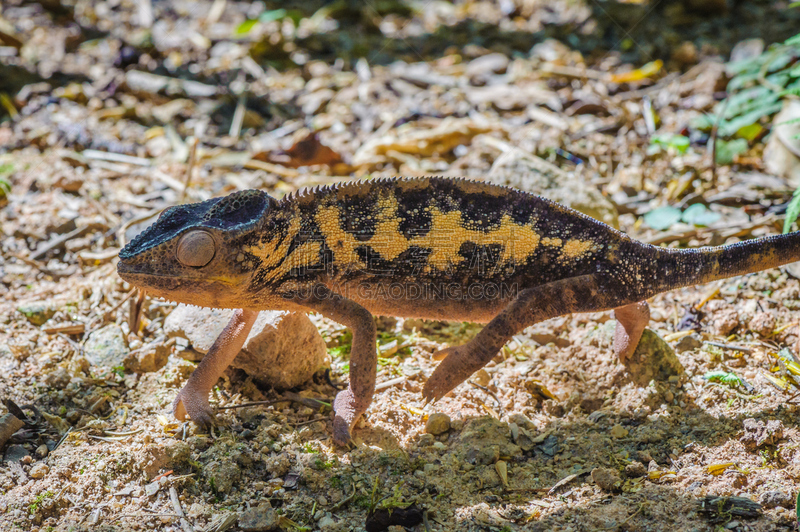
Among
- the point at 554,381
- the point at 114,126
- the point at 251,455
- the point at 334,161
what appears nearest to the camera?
the point at 251,455

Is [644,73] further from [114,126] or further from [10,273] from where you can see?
[10,273]

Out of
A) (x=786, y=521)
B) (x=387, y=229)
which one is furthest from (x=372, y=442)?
(x=786, y=521)

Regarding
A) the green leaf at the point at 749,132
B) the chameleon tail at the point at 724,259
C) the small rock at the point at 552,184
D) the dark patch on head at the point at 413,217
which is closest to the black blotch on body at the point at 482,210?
the dark patch on head at the point at 413,217

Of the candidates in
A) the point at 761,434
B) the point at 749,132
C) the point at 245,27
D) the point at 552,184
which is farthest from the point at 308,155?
the point at 761,434

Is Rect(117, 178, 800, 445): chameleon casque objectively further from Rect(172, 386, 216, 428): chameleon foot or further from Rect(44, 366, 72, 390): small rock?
Rect(44, 366, 72, 390): small rock

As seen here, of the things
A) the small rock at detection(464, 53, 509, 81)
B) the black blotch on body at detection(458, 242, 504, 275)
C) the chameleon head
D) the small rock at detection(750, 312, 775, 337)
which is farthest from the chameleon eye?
the small rock at detection(464, 53, 509, 81)

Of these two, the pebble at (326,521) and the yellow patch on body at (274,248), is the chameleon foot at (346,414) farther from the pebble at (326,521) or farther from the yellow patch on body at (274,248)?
the yellow patch on body at (274,248)

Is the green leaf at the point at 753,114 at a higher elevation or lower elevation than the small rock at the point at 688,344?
higher
